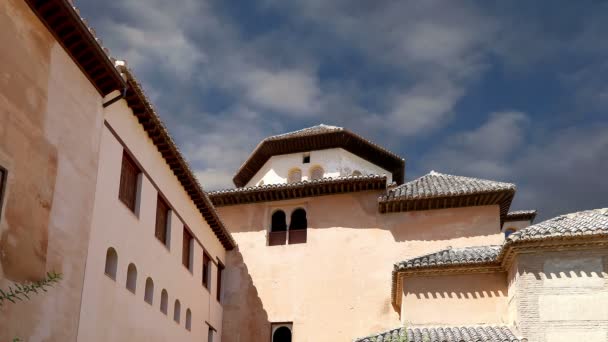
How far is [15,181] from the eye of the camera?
374 inches

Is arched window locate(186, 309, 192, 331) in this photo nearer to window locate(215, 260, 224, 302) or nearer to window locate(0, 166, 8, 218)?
window locate(215, 260, 224, 302)

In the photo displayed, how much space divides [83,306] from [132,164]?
11.7 feet

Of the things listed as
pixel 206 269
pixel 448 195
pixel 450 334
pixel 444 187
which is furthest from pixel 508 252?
pixel 206 269

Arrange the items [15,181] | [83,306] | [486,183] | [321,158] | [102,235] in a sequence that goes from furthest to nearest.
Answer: [321,158] → [486,183] → [102,235] → [83,306] → [15,181]

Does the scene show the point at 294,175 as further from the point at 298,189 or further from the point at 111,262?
the point at 111,262

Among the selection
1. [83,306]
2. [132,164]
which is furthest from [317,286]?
[83,306]

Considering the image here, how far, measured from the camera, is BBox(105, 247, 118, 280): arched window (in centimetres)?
1270

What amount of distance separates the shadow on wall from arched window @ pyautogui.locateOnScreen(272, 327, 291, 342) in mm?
257

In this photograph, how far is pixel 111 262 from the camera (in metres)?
12.8

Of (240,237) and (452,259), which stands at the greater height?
(240,237)

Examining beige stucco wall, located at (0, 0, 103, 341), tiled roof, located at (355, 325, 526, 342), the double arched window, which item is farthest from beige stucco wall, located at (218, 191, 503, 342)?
beige stucco wall, located at (0, 0, 103, 341)

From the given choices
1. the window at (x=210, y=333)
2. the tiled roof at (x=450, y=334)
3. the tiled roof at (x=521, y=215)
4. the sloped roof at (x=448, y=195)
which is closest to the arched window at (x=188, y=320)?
the window at (x=210, y=333)

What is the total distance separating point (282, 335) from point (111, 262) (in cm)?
832

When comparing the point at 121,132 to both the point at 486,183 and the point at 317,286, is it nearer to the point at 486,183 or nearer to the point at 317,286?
the point at 317,286
